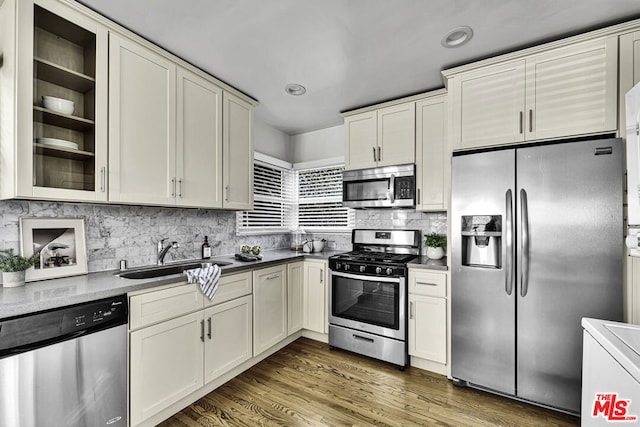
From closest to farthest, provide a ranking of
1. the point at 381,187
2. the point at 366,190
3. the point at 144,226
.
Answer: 1. the point at 144,226
2. the point at 381,187
3. the point at 366,190

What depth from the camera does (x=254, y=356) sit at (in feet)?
8.54

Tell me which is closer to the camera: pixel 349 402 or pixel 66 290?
pixel 66 290

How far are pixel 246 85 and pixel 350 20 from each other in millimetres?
1251

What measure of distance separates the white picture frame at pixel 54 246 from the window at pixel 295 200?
164cm

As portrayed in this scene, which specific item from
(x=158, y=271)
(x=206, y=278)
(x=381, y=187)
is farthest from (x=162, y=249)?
(x=381, y=187)

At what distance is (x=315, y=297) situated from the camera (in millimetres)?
3166

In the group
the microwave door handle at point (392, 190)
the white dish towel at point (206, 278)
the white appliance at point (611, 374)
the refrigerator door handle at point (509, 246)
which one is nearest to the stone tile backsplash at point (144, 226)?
the microwave door handle at point (392, 190)

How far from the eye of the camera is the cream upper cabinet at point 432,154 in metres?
2.74

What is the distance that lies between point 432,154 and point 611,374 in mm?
2021

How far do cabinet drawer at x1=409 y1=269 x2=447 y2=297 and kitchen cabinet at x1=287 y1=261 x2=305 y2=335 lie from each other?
122 centimetres

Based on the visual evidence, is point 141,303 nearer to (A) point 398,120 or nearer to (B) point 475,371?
(B) point 475,371

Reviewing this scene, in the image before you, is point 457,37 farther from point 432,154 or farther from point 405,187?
point 405,187

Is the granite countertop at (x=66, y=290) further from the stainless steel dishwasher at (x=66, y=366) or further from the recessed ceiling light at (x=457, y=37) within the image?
the recessed ceiling light at (x=457, y=37)

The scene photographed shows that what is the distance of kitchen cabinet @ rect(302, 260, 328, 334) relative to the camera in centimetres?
311
